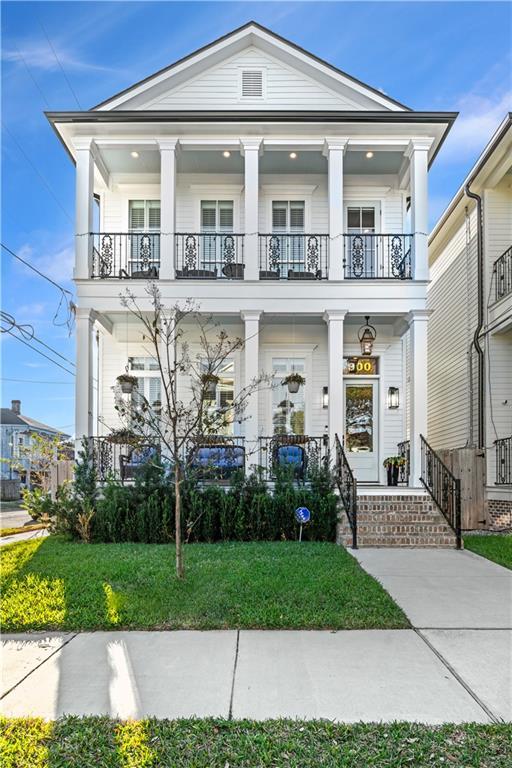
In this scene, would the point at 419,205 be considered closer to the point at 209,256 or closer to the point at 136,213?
the point at 209,256

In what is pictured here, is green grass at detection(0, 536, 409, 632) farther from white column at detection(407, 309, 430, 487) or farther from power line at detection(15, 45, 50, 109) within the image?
power line at detection(15, 45, 50, 109)

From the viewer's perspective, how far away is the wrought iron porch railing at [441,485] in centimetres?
838

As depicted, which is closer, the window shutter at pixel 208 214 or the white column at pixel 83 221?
the white column at pixel 83 221

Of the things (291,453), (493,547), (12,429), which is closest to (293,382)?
(291,453)

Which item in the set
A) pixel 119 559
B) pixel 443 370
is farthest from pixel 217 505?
pixel 443 370

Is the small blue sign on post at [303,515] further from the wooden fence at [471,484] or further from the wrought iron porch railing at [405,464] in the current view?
the wooden fence at [471,484]

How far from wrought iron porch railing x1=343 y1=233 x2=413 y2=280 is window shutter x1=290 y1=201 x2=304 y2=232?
116 cm

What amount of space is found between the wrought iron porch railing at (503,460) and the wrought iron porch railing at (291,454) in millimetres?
3664

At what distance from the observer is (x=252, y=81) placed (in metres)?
11.5

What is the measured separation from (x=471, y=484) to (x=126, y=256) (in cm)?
873

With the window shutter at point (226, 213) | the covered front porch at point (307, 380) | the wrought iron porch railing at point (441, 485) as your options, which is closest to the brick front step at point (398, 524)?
the wrought iron porch railing at point (441, 485)

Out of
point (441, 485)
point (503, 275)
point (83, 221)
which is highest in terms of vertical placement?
point (83, 221)

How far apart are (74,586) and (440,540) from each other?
5.69 metres

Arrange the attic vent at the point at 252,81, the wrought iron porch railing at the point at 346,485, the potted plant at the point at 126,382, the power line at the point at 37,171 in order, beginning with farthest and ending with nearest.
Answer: the power line at the point at 37,171, the attic vent at the point at 252,81, the potted plant at the point at 126,382, the wrought iron porch railing at the point at 346,485
